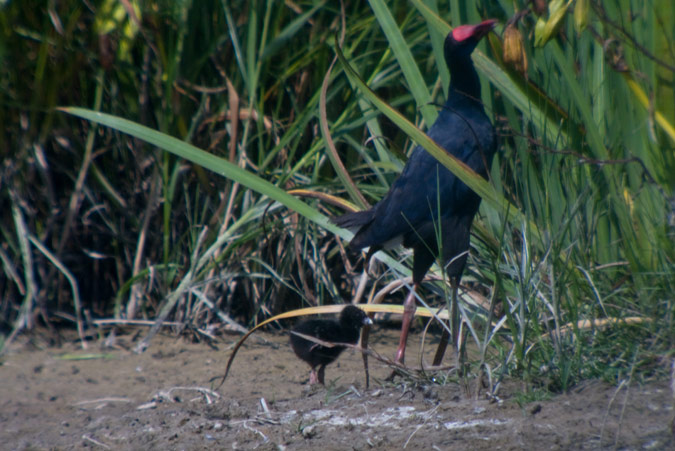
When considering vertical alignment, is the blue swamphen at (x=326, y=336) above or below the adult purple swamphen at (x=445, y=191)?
below

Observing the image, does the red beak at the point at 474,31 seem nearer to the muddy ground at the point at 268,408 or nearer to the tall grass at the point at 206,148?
the tall grass at the point at 206,148

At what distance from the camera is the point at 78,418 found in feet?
9.59

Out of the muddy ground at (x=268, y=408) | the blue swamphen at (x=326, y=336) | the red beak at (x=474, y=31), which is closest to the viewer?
the muddy ground at (x=268, y=408)

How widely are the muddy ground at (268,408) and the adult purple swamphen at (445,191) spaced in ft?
1.75

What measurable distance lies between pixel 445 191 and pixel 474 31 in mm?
598

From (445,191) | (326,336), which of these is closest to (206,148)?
(326,336)

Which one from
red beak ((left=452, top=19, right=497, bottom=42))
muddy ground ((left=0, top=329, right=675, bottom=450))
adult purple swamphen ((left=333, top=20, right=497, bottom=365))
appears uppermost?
red beak ((left=452, top=19, right=497, bottom=42))

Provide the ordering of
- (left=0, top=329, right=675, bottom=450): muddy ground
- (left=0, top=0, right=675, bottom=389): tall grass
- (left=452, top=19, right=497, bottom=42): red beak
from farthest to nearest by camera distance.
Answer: (left=0, top=0, right=675, bottom=389): tall grass
(left=452, top=19, right=497, bottom=42): red beak
(left=0, top=329, right=675, bottom=450): muddy ground

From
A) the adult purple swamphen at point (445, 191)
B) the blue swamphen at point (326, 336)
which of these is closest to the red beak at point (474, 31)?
the adult purple swamphen at point (445, 191)

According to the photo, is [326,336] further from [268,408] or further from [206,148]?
[206,148]

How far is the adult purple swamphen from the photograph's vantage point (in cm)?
269

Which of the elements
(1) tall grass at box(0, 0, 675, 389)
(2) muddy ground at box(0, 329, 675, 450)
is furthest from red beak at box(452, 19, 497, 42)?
(2) muddy ground at box(0, 329, 675, 450)

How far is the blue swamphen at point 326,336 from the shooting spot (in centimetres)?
307

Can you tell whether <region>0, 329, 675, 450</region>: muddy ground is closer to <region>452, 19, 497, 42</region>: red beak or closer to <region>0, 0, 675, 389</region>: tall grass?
<region>0, 0, 675, 389</region>: tall grass
